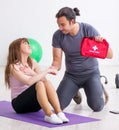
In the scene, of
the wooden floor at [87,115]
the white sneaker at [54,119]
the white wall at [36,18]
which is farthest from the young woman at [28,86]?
the white wall at [36,18]

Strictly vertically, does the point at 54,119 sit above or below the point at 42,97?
below

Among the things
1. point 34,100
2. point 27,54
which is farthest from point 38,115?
point 27,54

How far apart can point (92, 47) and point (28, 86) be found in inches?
26.1

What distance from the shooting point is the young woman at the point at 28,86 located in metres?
3.45

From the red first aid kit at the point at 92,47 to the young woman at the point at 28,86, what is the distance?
0.41 m

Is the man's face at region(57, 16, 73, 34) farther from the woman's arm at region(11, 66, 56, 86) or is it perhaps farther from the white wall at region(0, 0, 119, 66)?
the white wall at region(0, 0, 119, 66)

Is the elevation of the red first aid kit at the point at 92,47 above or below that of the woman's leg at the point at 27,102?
above

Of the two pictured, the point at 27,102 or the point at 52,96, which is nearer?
the point at 52,96

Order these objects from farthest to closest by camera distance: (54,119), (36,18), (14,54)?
(36,18) → (14,54) → (54,119)

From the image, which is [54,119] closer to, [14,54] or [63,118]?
[63,118]

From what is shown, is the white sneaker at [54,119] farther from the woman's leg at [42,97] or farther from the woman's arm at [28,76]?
the woman's arm at [28,76]

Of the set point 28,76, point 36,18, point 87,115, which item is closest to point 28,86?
point 28,76

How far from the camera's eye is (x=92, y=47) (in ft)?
12.5

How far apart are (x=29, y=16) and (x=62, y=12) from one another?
15.3 feet
